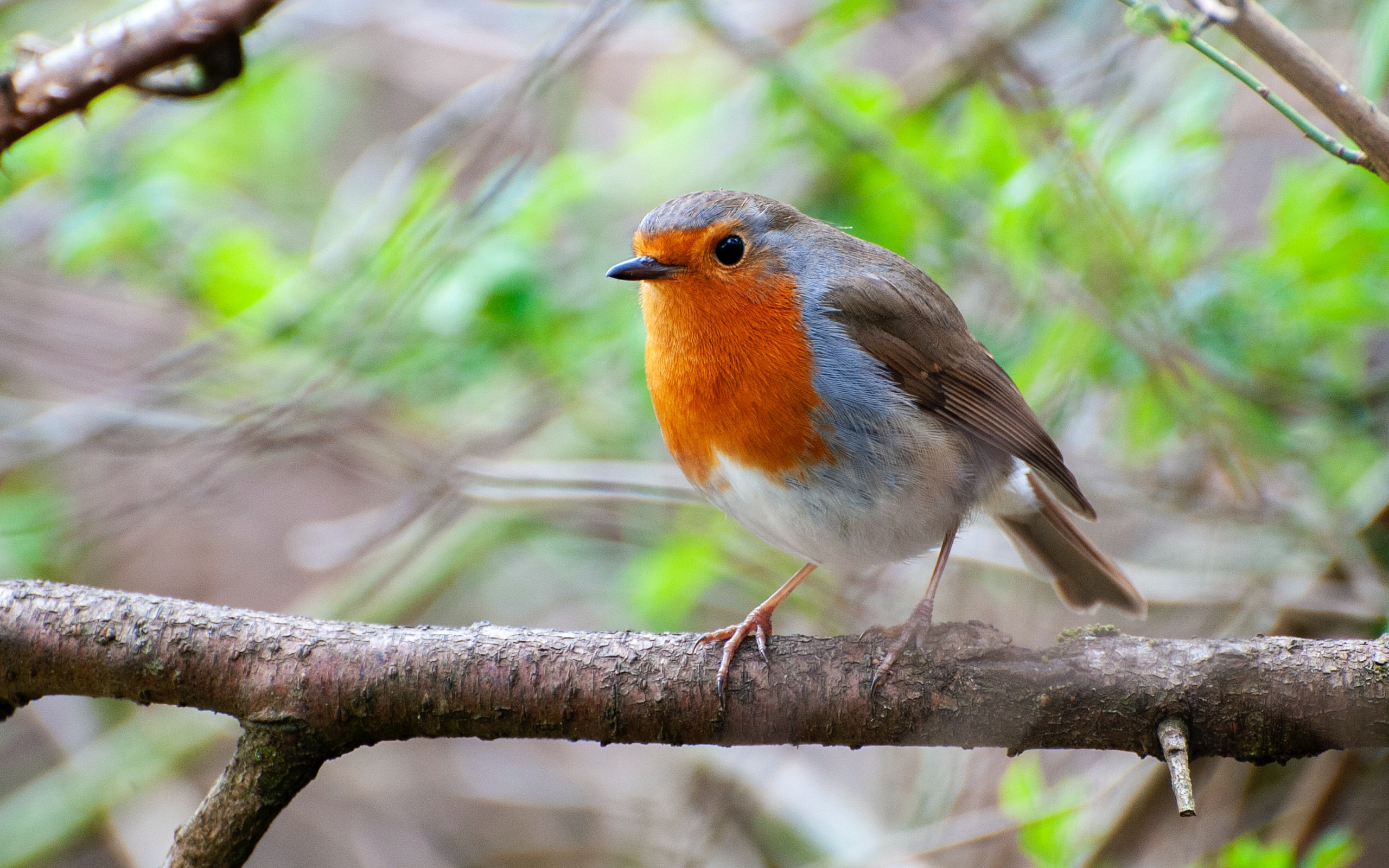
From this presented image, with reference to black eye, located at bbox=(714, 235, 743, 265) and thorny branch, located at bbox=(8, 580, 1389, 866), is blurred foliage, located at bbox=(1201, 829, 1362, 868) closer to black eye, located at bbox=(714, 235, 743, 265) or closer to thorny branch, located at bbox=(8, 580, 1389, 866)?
thorny branch, located at bbox=(8, 580, 1389, 866)

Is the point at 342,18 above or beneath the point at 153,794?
above

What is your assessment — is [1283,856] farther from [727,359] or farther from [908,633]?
[727,359]

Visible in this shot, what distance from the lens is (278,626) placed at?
7.30 ft

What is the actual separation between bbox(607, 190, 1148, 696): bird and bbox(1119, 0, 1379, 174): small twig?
1.19 meters

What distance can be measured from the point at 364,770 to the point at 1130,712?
440 cm

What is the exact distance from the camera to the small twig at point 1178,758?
1700mm

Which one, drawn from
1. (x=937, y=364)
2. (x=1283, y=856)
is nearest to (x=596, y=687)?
(x=937, y=364)

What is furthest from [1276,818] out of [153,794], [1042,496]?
[153,794]

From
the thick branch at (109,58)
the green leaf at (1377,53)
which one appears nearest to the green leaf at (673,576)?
the thick branch at (109,58)

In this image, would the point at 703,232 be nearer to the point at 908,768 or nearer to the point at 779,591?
the point at 779,591

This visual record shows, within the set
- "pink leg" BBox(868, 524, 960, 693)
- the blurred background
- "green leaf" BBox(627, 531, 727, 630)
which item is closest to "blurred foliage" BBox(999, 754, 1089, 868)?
the blurred background

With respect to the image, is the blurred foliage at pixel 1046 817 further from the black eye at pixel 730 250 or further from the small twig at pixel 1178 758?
the black eye at pixel 730 250

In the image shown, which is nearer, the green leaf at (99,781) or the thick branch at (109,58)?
the thick branch at (109,58)

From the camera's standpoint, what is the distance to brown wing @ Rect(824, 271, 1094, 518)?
2883mm
